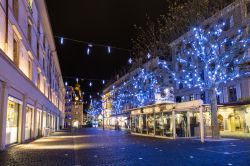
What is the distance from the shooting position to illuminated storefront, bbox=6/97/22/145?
1703 centimetres

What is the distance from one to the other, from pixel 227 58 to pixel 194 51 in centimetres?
298

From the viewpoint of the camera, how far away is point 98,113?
101125 mm

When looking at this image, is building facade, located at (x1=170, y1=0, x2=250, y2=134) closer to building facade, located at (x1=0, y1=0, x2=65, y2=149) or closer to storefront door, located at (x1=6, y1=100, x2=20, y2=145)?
building facade, located at (x1=0, y1=0, x2=65, y2=149)

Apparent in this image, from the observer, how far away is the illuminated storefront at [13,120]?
55.9 feet

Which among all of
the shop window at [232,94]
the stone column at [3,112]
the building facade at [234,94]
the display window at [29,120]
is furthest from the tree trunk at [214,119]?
the stone column at [3,112]

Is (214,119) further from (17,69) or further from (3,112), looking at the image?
(3,112)

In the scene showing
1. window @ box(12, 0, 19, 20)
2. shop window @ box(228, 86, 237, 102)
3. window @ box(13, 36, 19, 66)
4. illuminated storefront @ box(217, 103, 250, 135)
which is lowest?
illuminated storefront @ box(217, 103, 250, 135)

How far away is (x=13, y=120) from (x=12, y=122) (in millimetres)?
314

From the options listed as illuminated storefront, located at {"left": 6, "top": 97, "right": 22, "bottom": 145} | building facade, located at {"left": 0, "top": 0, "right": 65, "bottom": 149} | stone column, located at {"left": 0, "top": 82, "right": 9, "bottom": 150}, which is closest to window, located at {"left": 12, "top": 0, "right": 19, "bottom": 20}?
building facade, located at {"left": 0, "top": 0, "right": 65, "bottom": 149}

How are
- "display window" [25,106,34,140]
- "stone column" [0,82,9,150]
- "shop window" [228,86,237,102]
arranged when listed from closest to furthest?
"stone column" [0,82,9,150] < "display window" [25,106,34,140] < "shop window" [228,86,237,102]

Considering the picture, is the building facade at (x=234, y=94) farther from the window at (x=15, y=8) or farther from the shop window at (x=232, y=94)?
the window at (x=15, y=8)

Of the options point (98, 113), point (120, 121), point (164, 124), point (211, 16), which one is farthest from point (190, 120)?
point (98, 113)

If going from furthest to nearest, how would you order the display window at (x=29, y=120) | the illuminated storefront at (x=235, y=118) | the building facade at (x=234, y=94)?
the illuminated storefront at (x=235, y=118), the building facade at (x=234, y=94), the display window at (x=29, y=120)

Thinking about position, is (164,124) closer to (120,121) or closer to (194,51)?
(194,51)
